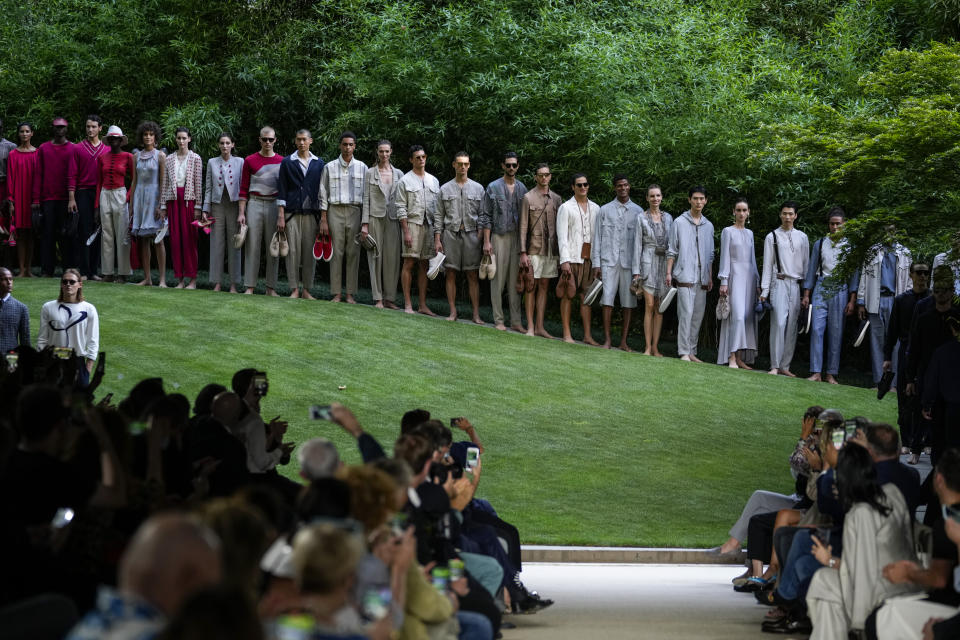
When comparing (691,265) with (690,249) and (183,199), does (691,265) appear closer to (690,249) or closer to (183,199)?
(690,249)

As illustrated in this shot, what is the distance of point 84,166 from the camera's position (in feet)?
56.3

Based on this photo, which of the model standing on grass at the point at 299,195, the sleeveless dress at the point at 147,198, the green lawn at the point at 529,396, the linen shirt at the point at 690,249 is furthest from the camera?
the linen shirt at the point at 690,249

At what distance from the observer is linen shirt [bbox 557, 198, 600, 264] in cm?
1677

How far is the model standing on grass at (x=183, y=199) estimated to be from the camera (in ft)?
54.7

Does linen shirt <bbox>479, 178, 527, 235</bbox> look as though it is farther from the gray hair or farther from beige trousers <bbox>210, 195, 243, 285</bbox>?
the gray hair

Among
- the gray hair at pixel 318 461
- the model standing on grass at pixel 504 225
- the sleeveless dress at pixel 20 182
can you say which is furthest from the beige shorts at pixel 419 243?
the gray hair at pixel 318 461

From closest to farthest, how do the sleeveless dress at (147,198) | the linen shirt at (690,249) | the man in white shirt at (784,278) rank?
the sleeveless dress at (147,198) < the linen shirt at (690,249) < the man in white shirt at (784,278)

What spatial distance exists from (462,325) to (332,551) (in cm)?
1364

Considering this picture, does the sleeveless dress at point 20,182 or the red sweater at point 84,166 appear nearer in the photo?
the red sweater at point 84,166

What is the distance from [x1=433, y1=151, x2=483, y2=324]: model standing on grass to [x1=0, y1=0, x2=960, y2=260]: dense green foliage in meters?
3.38

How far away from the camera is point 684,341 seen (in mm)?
17219

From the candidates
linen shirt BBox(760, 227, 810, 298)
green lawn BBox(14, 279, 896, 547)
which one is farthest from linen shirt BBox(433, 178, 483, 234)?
linen shirt BBox(760, 227, 810, 298)

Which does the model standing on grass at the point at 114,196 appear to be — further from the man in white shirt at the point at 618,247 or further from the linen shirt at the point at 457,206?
the man in white shirt at the point at 618,247

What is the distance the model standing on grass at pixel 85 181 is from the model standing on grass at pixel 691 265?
737 centimetres
